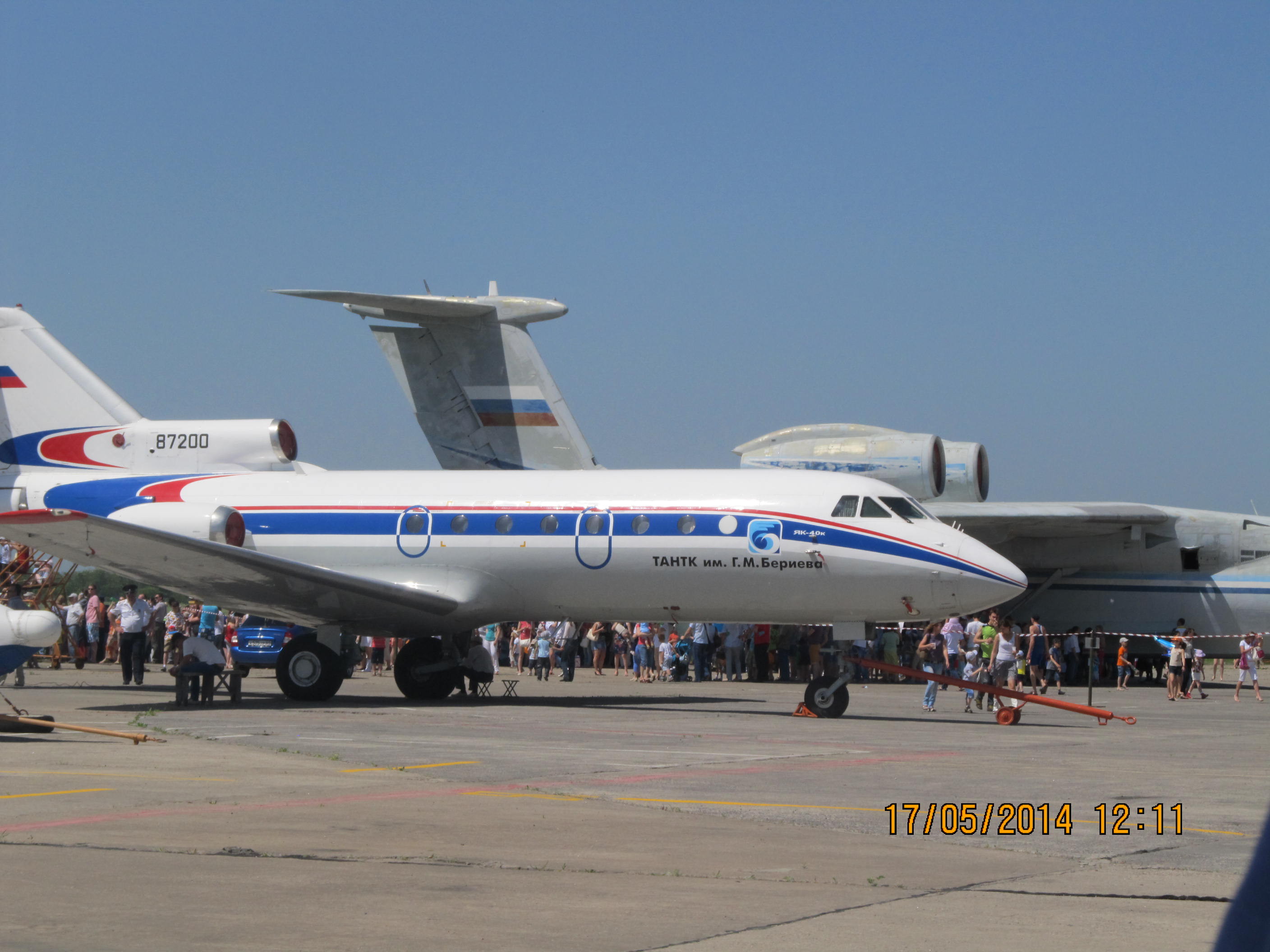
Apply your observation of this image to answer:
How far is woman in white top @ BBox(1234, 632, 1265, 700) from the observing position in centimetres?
2706

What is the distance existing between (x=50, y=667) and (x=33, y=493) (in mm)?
11339

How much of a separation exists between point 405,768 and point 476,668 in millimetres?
10114

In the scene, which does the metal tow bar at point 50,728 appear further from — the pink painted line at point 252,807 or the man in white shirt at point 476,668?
the man in white shirt at point 476,668

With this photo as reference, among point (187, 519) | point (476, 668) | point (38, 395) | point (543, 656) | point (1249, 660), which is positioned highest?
point (38, 395)

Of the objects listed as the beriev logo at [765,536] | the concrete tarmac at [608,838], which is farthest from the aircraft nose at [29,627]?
the beriev logo at [765,536]

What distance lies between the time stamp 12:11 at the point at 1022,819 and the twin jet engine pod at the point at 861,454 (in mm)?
18374

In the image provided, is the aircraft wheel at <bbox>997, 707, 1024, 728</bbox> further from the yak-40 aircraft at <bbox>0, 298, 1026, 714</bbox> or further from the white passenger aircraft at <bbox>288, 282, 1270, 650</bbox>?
the white passenger aircraft at <bbox>288, 282, 1270, 650</bbox>

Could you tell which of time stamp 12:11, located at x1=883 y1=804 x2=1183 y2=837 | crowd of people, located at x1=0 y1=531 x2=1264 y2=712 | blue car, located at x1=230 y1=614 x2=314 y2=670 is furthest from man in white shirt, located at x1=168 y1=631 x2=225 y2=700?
time stamp 12:11, located at x1=883 y1=804 x2=1183 y2=837

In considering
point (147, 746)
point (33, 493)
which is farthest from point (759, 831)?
point (33, 493)

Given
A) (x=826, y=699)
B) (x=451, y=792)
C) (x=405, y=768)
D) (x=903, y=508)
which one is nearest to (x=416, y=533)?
(x=826, y=699)

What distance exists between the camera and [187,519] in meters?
20.1

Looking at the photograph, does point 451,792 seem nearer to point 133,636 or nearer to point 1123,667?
point 133,636

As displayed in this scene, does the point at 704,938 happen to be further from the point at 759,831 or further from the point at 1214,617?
the point at 1214,617

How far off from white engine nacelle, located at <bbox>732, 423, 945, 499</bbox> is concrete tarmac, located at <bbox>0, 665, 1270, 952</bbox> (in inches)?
499
